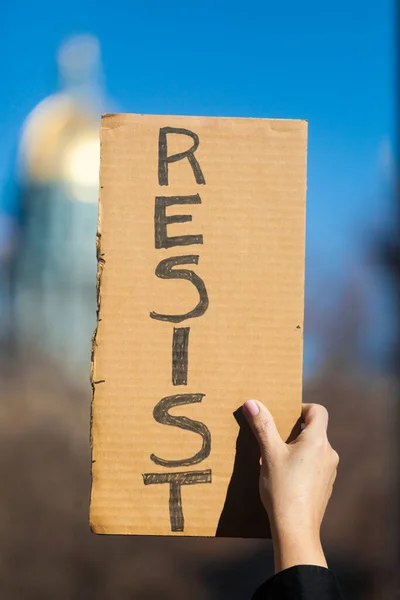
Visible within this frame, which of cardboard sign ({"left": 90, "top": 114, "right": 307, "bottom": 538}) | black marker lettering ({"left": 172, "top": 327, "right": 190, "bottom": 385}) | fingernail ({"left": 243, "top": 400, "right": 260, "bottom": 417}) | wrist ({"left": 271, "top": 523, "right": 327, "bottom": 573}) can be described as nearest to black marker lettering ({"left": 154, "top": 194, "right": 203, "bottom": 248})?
cardboard sign ({"left": 90, "top": 114, "right": 307, "bottom": 538})

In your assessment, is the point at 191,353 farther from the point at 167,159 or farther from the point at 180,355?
the point at 167,159

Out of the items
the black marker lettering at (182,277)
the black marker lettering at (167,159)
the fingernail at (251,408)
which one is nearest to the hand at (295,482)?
the fingernail at (251,408)

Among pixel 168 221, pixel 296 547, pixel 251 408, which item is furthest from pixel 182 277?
pixel 296 547

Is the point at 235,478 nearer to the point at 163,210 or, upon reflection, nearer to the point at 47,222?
the point at 163,210

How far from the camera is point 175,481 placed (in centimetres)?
77

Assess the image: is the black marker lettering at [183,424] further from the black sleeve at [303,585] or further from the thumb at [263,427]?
the black sleeve at [303,585]

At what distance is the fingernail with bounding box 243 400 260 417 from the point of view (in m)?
0.75

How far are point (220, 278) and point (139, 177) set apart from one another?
0.54 feet

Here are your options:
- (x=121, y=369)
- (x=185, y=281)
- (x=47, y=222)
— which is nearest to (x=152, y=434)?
(x=121, y=369)

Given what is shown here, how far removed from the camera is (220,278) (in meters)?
0.77

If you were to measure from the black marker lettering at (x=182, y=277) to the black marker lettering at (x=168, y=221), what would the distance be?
0.07ft

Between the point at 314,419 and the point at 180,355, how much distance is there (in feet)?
0.60

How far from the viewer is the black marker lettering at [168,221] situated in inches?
30.5

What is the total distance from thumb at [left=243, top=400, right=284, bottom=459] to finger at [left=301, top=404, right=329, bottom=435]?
0.13 feet
